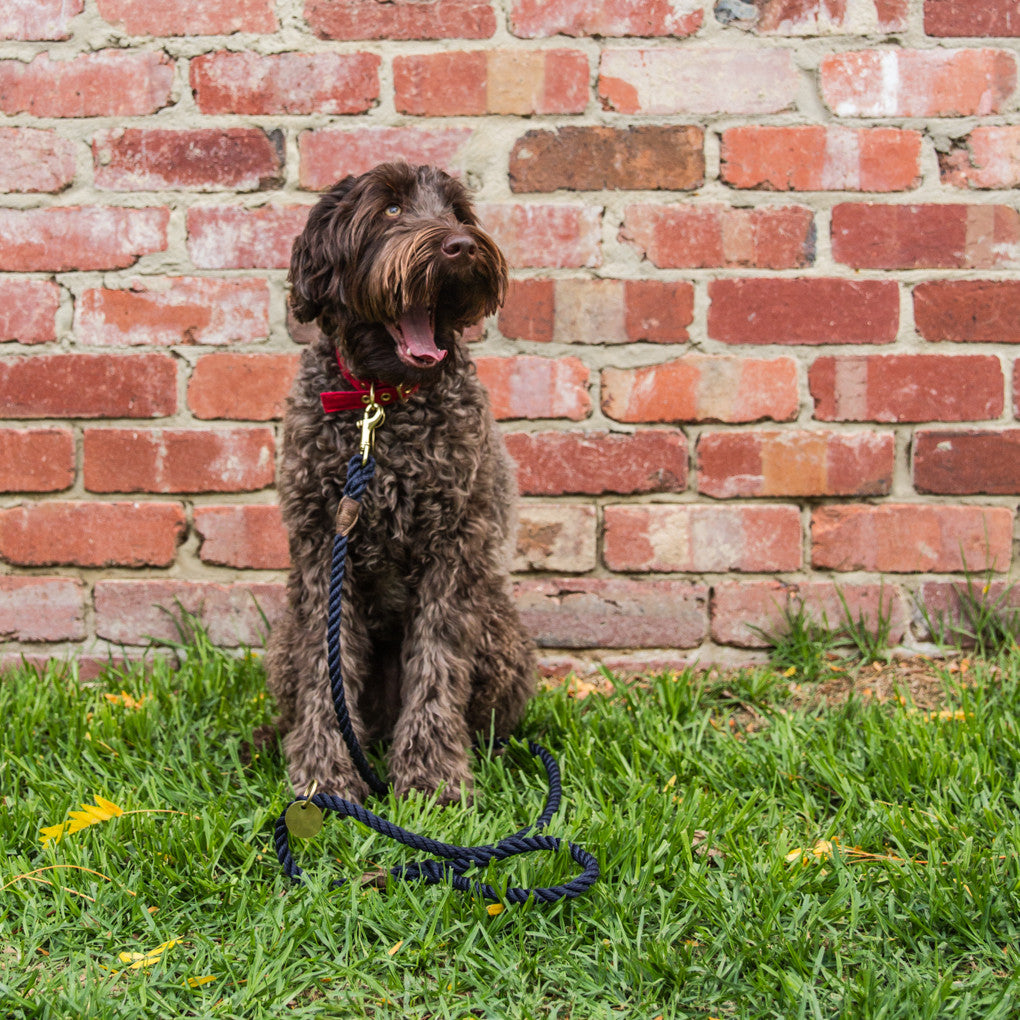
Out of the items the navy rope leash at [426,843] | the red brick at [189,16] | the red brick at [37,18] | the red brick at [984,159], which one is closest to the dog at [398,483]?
the navy rope leash at [426,843]

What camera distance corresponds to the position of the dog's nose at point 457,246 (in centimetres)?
191

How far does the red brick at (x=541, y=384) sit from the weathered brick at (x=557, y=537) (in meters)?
0.29

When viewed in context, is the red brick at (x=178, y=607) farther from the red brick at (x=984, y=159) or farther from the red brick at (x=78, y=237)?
the red brick at (x=984, y=159)

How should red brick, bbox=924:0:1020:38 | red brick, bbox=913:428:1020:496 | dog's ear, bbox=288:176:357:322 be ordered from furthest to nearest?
red brick, bbox=913:428:1020:496
red brick, bbox=924:0:1020:38
dog's ear, bbox=288:176:357:322

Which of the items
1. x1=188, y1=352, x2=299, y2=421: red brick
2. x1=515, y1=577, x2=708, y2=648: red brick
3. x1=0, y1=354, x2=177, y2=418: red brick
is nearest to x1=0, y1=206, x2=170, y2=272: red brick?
x1=0, y1=354, x2=177, y2=418: red brick

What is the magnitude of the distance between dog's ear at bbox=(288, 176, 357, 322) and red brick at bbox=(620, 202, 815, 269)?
1.03m

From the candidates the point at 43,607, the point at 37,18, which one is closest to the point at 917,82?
the point at 37,18

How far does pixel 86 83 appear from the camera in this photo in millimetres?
2693

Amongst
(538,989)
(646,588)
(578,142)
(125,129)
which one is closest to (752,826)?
(538,989)

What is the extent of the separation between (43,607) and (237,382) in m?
0.93

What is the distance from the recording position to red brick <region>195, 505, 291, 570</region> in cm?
281

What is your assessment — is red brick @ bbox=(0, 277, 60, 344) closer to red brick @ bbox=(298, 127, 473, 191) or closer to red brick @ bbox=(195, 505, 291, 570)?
red brick @ bbox=(195, 505, 291, 570)

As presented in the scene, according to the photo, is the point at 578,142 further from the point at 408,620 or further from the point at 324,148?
the point at 408,620

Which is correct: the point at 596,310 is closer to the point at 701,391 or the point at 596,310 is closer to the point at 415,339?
the point at 701,391
